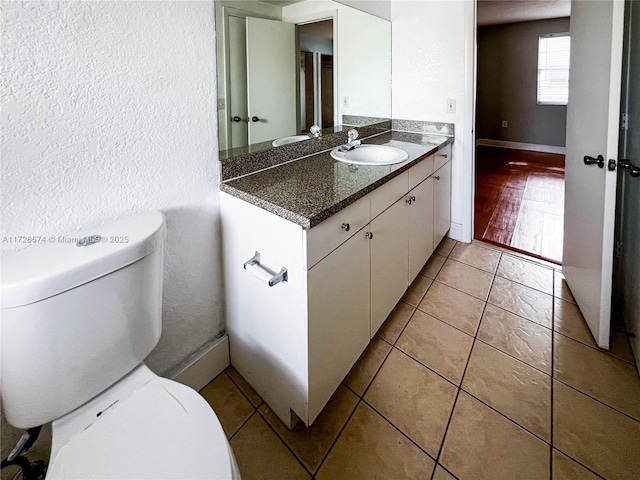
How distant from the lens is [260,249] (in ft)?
4.11

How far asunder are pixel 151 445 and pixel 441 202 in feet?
7.19

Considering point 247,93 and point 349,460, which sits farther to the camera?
point 247,93

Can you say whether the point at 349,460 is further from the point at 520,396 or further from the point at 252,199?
the point at 252,199

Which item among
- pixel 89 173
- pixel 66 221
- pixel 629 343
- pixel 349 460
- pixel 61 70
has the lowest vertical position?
pixel 349 460

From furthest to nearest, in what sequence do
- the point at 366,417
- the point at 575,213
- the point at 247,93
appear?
the point at 575,213 → the point at 247,93 → the point at 366,417

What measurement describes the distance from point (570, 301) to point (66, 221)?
2333 mm

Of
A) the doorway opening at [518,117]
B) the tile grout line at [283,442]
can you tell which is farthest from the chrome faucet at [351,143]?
the doorway opening at [518,117]

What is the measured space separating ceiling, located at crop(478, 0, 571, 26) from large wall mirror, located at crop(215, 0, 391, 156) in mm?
3159

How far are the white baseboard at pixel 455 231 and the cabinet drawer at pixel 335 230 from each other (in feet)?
5.41

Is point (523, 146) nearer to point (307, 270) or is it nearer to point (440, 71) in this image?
point (440, 71)

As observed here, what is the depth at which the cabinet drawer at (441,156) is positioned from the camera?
227 cm

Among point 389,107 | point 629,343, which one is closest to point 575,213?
point 629,343

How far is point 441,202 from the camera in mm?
2506

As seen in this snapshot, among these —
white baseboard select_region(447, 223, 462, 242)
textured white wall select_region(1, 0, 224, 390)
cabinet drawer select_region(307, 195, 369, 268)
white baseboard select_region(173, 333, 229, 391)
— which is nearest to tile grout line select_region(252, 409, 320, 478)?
white baseboard select_region(173, 333, 229, 391)
